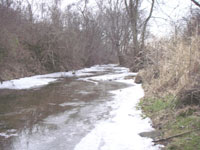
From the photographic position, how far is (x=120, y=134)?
4.76 m

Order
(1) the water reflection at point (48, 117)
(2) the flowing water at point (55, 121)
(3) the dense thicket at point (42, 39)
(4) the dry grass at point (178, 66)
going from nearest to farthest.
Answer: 1. (2) the flowing water at point (55, 121)
2. (1) the water reflection at point (48, 117)
3. (4) the dry grass at point (178, 66)
4. (3) the dense thicket at point (42, 39)

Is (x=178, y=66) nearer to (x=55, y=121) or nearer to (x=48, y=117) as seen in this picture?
(x=55, y=121)

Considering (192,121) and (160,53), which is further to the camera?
(160,53)

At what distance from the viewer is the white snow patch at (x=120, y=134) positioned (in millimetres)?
4133

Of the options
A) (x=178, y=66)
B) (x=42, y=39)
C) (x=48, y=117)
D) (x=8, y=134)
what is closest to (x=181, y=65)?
(x=178, y=66)

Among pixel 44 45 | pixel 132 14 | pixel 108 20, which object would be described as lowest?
pixel 44 45

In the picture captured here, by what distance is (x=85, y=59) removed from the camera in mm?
31375

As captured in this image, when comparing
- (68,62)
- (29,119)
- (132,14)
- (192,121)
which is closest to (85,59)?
(68,62)

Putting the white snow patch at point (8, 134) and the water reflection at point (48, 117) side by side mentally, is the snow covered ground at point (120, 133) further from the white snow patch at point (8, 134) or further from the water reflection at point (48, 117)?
the white snow patch at point (8, 134)

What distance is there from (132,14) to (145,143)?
66.7 ft

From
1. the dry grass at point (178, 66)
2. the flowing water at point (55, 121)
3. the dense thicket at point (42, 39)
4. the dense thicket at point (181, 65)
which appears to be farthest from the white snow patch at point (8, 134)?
the dense thicket at point (42, 39)

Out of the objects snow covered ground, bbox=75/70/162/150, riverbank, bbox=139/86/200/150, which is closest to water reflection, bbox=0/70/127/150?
snow covered ground, bbox=75/70/162/150

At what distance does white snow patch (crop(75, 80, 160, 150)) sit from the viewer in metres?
4.13

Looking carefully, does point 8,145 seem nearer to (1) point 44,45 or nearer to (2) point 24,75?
(2) point 24,75
